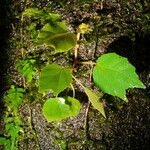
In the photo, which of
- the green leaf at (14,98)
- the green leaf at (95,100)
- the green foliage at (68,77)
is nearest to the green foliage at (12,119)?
the green leaf at (14,98)

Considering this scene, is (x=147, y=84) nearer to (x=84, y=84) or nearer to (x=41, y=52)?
(x=84, y=84)

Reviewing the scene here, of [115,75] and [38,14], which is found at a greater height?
[38,14]

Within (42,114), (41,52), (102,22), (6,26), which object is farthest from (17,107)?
(102,22)

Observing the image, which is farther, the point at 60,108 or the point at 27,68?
the point at 27,68

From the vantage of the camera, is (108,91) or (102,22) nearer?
(108,91)

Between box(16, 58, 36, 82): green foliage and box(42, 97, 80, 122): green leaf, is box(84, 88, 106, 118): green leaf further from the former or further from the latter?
box(16, 58, 36, 82): green foliage

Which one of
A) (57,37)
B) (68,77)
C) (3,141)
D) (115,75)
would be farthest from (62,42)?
(3,141)

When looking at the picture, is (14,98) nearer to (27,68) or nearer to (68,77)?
(27,68)

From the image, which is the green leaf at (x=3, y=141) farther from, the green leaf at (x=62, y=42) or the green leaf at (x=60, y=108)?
the green leaf at (x=62, y=42)
